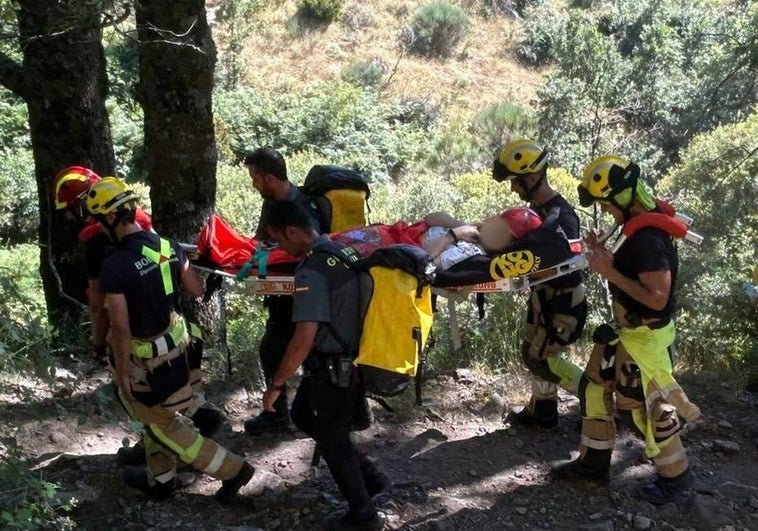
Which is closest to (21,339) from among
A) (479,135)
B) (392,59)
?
(479,135)

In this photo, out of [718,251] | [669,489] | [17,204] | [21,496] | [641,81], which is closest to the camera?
[21,496]

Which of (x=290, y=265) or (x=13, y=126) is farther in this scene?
(x=13, y=126)

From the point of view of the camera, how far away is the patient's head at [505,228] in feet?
14.4

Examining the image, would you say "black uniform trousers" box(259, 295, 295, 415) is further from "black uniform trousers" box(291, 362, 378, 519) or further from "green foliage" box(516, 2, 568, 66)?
"green foliage" box(516, 2, 568, 66)

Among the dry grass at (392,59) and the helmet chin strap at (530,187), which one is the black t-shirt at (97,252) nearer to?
the helmet chin strap at (530,187)

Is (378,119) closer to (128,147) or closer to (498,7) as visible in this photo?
(128,147)

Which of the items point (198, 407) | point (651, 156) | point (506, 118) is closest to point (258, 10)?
point (506, 118)

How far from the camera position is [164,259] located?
4.17 metres

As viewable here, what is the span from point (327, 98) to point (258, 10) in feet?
27.9

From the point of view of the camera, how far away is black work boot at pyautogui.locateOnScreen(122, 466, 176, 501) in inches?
176

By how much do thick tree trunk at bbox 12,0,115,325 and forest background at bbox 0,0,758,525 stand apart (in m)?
0.02

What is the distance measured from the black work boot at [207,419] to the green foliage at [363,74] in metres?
22.0

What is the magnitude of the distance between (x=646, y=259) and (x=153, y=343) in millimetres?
2637

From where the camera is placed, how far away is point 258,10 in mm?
28234
